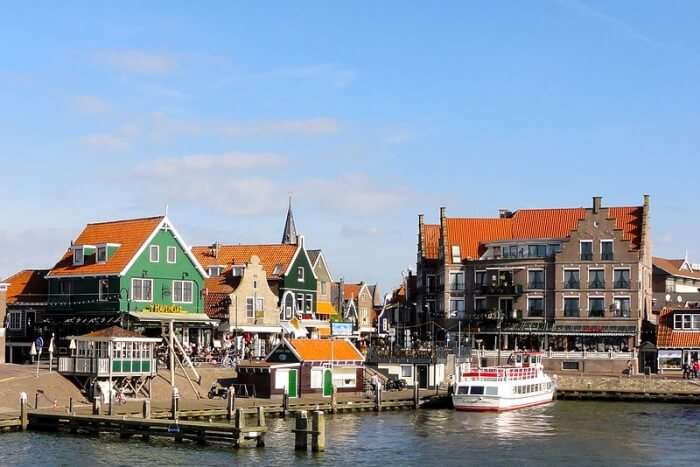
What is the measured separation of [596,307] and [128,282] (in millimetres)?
44433

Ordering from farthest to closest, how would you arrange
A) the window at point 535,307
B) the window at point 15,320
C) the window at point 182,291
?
the window at point 535,307
the window at point 15,320
the window at point 182,291

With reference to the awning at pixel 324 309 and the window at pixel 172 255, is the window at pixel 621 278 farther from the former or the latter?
the window at pixel 172 255

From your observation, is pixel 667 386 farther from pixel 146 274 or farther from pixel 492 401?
pixel 146 274

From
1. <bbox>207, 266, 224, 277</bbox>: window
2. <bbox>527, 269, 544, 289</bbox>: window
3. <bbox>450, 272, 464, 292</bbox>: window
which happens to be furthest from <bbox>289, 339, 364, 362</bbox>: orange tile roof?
<bbox>450, 272, 464, 292</bbox>: window

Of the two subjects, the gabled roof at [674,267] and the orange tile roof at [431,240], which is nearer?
the orange tile roof at [431,240]

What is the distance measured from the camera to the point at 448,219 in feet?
389

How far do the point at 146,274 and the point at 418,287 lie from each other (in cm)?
3856

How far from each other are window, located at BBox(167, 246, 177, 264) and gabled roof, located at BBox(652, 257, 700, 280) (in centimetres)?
6402

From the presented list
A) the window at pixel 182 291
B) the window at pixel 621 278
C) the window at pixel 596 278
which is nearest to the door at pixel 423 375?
the window at pixel 182 291

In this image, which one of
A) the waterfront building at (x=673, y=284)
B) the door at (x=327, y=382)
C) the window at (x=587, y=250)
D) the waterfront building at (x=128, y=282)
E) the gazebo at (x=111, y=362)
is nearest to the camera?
the gazebo at (x=111, y=362)

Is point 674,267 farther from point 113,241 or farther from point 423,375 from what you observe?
point 113,241

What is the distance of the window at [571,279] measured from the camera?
109 meters

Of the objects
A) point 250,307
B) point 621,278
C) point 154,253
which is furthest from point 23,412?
point 621,278

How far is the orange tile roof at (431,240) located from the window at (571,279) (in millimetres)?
14905
